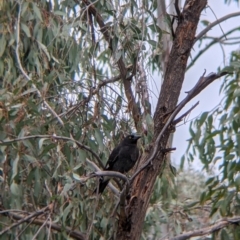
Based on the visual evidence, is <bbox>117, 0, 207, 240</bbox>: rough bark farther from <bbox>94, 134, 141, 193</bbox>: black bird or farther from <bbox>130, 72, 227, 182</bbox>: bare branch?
<bbox>94, 134, 141, 193</bbox>: black bird

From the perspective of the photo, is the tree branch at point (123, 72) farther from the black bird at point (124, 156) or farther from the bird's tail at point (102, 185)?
the bird's tail at point (102, 185)

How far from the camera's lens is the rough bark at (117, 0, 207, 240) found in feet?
12.3

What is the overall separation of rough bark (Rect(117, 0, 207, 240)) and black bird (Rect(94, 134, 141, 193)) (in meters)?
0.26

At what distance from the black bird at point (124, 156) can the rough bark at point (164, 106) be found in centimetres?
26

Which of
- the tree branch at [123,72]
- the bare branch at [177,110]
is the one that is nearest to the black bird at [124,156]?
the tree branch at [123,72]

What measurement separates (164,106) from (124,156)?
59 cm

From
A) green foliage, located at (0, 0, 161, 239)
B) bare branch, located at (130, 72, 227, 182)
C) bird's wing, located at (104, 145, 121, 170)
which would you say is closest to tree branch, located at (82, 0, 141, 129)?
green foliage, located at (0, 0, 161, 239)

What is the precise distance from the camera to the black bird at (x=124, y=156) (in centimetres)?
423

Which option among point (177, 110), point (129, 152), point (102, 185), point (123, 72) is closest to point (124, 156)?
point (129, 152)

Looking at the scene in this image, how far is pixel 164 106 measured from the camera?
12.6 feet

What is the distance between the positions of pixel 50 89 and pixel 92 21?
0.45 meters

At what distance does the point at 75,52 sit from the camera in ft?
13.8

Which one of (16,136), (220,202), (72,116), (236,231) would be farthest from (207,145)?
(16,136)

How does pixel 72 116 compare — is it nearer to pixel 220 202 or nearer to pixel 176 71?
pixel 176 71
